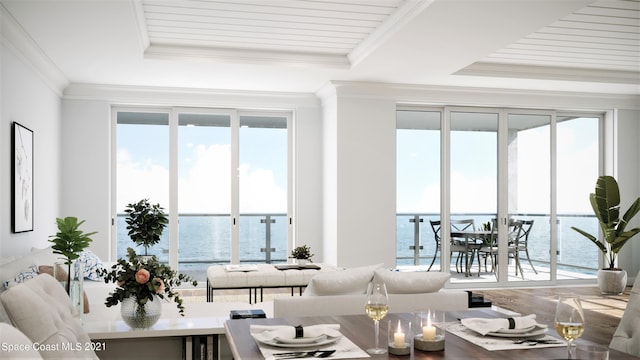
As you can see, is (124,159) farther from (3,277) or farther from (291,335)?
(291,335)

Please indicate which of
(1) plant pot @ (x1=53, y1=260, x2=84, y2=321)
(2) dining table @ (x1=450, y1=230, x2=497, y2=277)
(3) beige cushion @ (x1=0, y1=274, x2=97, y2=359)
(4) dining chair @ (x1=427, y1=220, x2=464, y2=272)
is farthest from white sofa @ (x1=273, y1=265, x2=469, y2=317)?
(2) dining table @ (x1=450, y1=230, x2=497, y2=277)

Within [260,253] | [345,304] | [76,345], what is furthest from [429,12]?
[260,253]

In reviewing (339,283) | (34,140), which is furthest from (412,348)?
(34,140)

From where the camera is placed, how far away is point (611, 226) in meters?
7.40

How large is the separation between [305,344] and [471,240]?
6.06m

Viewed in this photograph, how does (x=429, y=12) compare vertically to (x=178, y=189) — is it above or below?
above

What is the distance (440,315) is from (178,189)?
6.00 meters

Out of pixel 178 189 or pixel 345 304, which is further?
pixel 178 189

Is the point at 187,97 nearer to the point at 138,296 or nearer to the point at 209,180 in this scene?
the point at 209,180

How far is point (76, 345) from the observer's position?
218 cm

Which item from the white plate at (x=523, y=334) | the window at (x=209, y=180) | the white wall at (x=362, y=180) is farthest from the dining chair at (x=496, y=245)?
the white plate at (x=523, y=334)

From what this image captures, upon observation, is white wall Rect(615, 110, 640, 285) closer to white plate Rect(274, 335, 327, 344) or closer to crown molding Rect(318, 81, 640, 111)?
crown molding Rect(318, 81, 640, 111)

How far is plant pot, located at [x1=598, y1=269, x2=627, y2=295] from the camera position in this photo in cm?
724

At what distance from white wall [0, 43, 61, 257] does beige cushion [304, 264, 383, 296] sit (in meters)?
2.79
